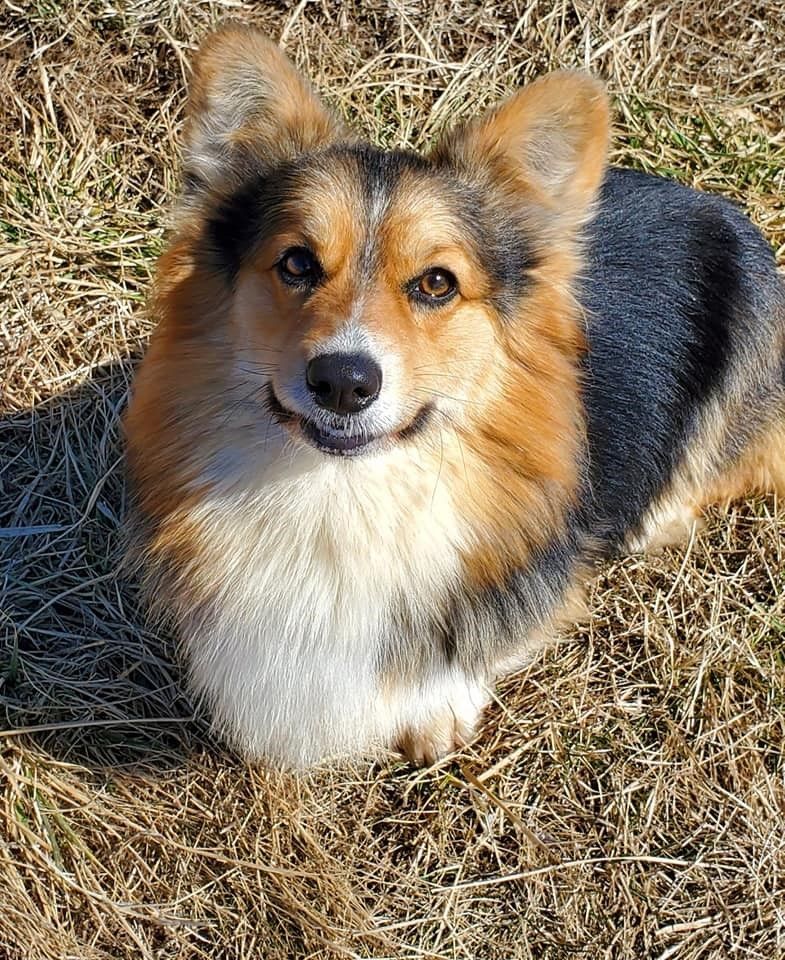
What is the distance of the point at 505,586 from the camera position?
316cm

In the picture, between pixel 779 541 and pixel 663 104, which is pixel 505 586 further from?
pixel 663 104

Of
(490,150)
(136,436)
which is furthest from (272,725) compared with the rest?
(490,150)

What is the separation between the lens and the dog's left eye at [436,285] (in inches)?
109

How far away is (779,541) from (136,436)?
2.85 m

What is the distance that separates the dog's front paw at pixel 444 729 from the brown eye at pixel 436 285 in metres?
1.49

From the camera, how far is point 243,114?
2.96 metres

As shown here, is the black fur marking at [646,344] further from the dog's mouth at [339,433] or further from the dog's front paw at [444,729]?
the dog's mouth at [339,433]

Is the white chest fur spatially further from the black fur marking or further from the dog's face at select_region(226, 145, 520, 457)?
the black fur marking

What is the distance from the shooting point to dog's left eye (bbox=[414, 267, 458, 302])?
109 inches

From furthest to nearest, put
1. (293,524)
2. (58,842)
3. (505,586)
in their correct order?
(58,842) → (505,586) → (293,524)

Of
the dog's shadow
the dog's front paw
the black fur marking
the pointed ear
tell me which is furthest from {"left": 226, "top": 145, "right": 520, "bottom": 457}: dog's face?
the dog's shadow

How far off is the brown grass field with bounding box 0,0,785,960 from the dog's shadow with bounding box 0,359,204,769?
1 cm

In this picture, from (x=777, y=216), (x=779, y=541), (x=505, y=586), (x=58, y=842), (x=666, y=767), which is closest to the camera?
(x=505, y=586)

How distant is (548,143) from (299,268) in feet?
2.72
